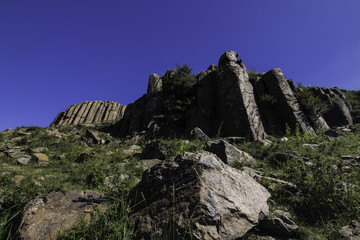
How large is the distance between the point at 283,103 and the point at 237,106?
2.94 m

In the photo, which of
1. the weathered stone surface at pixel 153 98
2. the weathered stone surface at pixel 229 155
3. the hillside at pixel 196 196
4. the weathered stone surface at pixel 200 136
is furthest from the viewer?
the weathered stone surface at pixel 153 98

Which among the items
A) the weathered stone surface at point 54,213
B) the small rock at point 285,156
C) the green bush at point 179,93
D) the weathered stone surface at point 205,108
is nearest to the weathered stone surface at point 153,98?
the green bush at point 179,93

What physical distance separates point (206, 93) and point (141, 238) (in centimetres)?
1218

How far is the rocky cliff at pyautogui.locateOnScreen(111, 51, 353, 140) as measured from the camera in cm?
1008

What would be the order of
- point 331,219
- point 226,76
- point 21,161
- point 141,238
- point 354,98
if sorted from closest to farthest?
point 141,238 < point 331,219 < point 21,161 < point 226,76 < point 354,98

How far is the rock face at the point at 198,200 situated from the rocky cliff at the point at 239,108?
18.8 feet

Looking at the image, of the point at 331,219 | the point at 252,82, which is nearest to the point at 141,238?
the point at 331,219

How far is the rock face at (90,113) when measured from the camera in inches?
1297

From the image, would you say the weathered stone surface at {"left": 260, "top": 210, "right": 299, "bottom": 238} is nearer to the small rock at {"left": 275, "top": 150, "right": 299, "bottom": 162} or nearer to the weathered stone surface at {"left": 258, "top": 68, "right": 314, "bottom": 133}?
the small rock at {"left": 275, "top": 150, "right": 299, "bottom": 162}

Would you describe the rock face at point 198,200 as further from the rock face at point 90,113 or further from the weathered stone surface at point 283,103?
the rock face at point 90,113

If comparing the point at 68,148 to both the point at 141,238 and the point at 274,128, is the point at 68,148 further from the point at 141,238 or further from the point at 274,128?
the point at 274,128

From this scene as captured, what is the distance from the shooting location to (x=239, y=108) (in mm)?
10523

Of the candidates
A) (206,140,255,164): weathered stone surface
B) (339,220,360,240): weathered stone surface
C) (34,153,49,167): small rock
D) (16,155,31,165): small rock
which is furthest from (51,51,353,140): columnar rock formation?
(16,155,31,165): small rock

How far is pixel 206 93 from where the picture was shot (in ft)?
44.2
